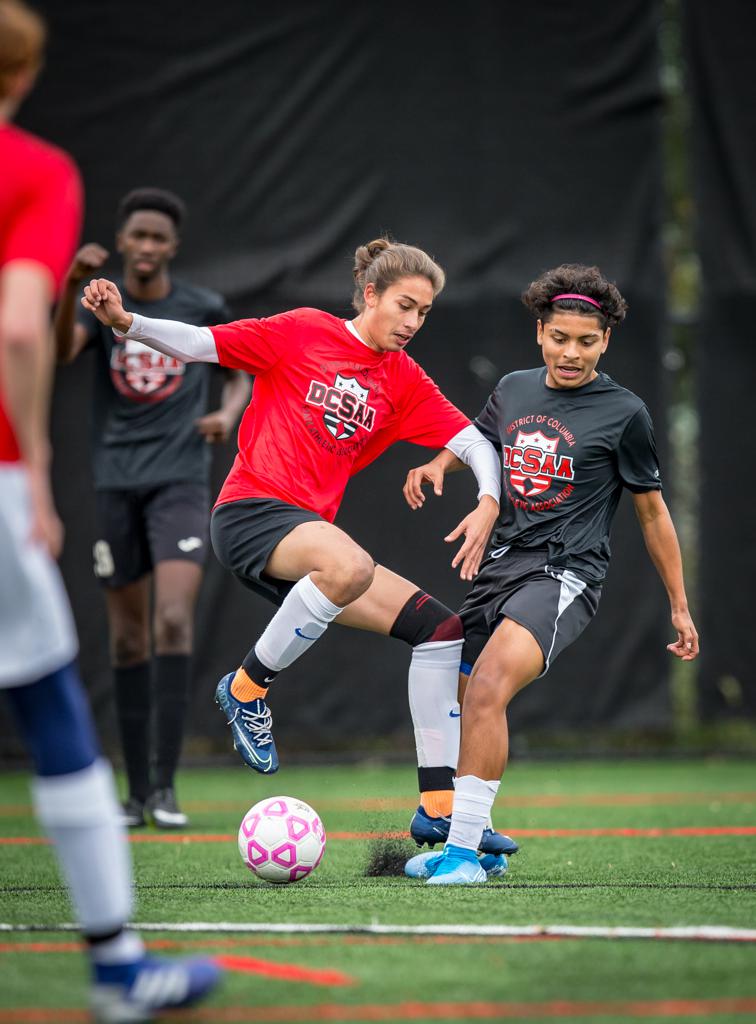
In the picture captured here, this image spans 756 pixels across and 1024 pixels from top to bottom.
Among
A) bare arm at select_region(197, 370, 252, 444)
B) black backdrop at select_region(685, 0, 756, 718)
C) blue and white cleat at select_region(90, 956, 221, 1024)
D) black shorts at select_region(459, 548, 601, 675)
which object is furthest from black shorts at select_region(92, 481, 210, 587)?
black backdrop at select_region(685, 0, 756, 718)

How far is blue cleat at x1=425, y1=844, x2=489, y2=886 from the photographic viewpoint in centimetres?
414

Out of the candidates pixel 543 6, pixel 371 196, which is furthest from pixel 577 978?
pixel 543 6

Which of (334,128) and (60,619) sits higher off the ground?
(334,128)

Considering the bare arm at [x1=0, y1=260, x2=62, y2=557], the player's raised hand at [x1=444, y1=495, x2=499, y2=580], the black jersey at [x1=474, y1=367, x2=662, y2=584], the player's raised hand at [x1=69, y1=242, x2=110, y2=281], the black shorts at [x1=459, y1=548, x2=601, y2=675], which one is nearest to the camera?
the bare arm at [x1=0, y1=260, x2=62, y2=557]

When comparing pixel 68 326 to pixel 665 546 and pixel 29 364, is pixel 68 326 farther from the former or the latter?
pixel 29 364

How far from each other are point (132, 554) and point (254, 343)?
1.75 m

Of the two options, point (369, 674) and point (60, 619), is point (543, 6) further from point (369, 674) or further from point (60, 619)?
point (60, 619)

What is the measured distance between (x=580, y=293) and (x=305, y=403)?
98 cm

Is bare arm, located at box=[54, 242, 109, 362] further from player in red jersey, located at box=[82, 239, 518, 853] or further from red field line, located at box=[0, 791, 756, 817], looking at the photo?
red field line, located at box=[0, 791, 756, 817]

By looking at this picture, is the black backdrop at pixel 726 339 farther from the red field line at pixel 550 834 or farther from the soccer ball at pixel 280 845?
the soccer ball at pixel 280 845

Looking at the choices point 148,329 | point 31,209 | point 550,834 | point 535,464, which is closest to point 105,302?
point 148,329

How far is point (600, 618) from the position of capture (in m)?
8.84

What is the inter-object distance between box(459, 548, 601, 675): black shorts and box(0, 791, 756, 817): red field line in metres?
2.04

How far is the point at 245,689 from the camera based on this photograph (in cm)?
477
